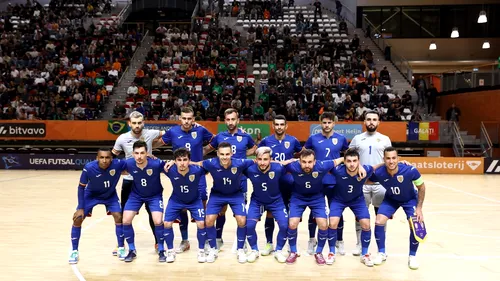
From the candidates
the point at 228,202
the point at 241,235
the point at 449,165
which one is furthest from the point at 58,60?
the point at 241,235

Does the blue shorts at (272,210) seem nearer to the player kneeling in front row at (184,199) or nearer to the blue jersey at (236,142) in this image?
the player kneeling in front row at (184,199)

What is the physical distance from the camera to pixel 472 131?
23969 mm

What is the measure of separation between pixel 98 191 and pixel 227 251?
233 centimetres

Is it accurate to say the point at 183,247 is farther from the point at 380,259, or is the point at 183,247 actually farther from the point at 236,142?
the point at 380,259

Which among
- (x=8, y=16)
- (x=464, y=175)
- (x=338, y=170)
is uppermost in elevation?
(x=8, y=16)

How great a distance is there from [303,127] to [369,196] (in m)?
12.4

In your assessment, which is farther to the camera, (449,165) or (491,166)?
(449,165)

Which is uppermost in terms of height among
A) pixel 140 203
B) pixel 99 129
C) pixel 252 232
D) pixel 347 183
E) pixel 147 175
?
pixel 99 129

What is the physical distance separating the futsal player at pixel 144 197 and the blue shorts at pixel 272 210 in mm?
1431

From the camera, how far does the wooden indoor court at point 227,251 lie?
7.20 meters

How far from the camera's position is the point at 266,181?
307 inches

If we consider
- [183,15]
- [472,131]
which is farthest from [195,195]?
[183,15]

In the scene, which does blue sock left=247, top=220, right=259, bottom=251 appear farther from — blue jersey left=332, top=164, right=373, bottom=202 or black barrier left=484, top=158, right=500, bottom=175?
black barrier left=484, top=158, right=500, bottom=175

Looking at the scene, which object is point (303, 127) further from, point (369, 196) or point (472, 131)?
point (369, 196)
